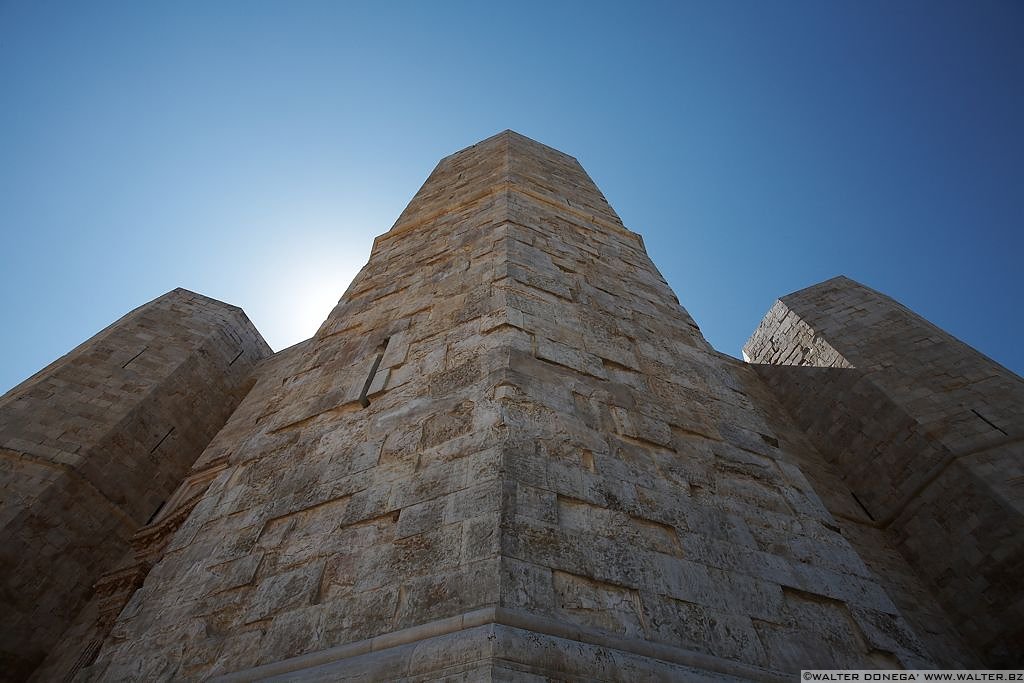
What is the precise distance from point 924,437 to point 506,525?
5.53 m

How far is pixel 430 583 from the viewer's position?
1.81 metres

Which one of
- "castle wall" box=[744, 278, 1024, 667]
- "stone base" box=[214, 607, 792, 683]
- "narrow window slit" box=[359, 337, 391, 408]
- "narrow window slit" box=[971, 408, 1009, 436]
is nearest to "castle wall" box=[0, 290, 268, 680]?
"narrow window slit" box=[359, 337, 391, 408]

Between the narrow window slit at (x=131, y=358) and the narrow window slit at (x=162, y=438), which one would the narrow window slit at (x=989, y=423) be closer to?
the narrow window slit at (x=162, y=438)

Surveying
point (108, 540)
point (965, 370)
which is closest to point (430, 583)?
point (108, 540)

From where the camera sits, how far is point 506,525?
189 cm

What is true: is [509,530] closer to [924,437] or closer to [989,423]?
[924,437]

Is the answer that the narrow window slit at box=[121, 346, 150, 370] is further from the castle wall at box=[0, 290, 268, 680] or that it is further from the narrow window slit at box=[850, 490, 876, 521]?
the narrow window slit at box=[850, 490, 876, 521]

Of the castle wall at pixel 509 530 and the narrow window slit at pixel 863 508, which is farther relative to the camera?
the narrow window slit at pixel 863 508

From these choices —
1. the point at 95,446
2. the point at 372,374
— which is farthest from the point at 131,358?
the point at 372,374

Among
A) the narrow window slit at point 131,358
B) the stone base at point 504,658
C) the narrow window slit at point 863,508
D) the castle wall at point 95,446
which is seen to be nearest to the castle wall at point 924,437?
the narrow window slit at point 863,508

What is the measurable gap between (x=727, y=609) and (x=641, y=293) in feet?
9.92

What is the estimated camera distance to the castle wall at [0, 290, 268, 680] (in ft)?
14.5

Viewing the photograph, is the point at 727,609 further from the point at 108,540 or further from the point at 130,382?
the point at 130,382

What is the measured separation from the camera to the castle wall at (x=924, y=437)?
4781 millimetres
